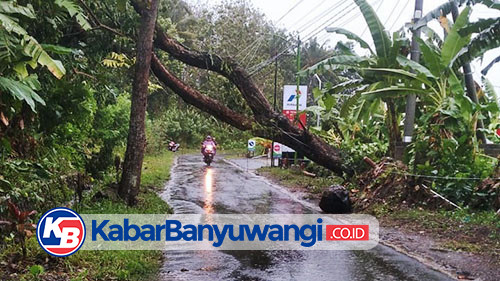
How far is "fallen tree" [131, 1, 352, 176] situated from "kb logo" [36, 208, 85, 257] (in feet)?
25.7

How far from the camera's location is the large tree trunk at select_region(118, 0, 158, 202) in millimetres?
9898

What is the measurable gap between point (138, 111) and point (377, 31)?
630cm

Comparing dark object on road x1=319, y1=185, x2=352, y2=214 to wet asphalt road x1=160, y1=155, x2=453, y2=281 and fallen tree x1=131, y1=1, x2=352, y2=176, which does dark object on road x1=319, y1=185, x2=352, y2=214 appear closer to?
fallen tree x1=131, y1=1, x2=352, y2=176

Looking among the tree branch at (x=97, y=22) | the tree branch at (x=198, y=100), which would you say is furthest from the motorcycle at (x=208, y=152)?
the tree branch at (x=97, y=22)

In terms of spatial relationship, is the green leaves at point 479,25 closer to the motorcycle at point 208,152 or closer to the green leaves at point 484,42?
the green leaves at point 484,42

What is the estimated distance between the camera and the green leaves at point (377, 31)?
40.2ft

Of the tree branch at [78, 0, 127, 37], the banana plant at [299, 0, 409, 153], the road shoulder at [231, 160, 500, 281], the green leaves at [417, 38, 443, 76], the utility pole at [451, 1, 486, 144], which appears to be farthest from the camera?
the banana plant at [299, 0, 409, 153]

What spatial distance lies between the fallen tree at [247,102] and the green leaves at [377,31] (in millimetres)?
3441

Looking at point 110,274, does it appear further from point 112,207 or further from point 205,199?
point 205,199

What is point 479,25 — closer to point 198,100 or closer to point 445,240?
point 445,240

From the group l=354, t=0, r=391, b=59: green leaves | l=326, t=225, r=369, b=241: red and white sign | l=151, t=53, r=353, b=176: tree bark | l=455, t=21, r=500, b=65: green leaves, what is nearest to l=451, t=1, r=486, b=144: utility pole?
l=455, t=21, r=500, b=65: green leaves

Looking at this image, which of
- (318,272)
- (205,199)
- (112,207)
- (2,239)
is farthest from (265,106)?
(2,239)

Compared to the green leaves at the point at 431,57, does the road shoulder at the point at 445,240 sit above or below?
below

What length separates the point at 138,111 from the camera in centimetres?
988
